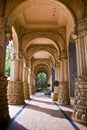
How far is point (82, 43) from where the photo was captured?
5359 mm

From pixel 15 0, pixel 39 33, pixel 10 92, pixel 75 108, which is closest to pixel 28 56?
pixel 39 33

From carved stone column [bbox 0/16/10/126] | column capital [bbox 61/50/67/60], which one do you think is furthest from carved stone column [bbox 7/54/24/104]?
carved stone column [bbox 0/16/10/126]

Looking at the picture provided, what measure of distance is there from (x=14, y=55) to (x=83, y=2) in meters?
6.12

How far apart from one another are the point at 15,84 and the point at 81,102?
5.73 m

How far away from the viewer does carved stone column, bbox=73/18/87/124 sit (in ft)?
15.8

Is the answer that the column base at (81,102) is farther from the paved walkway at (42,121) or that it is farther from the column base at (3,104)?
the column base at (3,104)

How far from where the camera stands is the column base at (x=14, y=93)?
375 inches

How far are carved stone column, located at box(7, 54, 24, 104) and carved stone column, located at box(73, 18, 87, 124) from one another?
208 inches

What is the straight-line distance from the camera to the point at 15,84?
386 inches

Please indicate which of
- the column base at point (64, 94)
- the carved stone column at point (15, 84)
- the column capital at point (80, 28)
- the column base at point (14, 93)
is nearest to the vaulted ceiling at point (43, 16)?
the column capital at point (80, 28)

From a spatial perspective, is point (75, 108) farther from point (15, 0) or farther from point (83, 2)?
point (15, 0)

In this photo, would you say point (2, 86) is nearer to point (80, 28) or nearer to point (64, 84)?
point (80, 28)

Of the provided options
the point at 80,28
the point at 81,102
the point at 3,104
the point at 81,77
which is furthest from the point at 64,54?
the point at 3,104

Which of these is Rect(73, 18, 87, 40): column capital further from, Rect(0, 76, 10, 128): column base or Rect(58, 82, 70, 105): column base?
Rect(58, 82, 70, 105): column base
